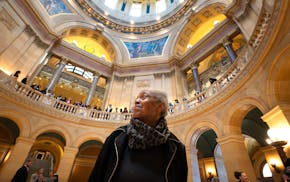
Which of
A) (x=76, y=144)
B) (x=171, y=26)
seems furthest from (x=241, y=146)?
(x=171, y=26)

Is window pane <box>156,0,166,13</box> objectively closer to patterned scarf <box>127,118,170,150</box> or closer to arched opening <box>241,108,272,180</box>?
arched opening <box>241,108,272,180</box>

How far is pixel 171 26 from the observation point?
19812 mm

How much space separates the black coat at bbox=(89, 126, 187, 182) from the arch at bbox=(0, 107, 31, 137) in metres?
9.58

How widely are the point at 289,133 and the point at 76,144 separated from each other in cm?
1035

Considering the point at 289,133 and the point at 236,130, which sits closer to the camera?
the point at 289,133

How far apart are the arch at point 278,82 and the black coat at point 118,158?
547 cm

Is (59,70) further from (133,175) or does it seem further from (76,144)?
(133,175)

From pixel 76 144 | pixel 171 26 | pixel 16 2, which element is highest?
pixel 171 26

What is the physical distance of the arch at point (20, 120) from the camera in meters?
8.55

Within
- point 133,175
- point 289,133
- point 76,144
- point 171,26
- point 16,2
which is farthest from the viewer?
point 171,26

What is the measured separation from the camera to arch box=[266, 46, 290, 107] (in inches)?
207

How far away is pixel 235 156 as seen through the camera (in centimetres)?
683

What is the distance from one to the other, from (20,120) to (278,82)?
38.9 ft

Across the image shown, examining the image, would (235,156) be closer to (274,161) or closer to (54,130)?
(274,161)
